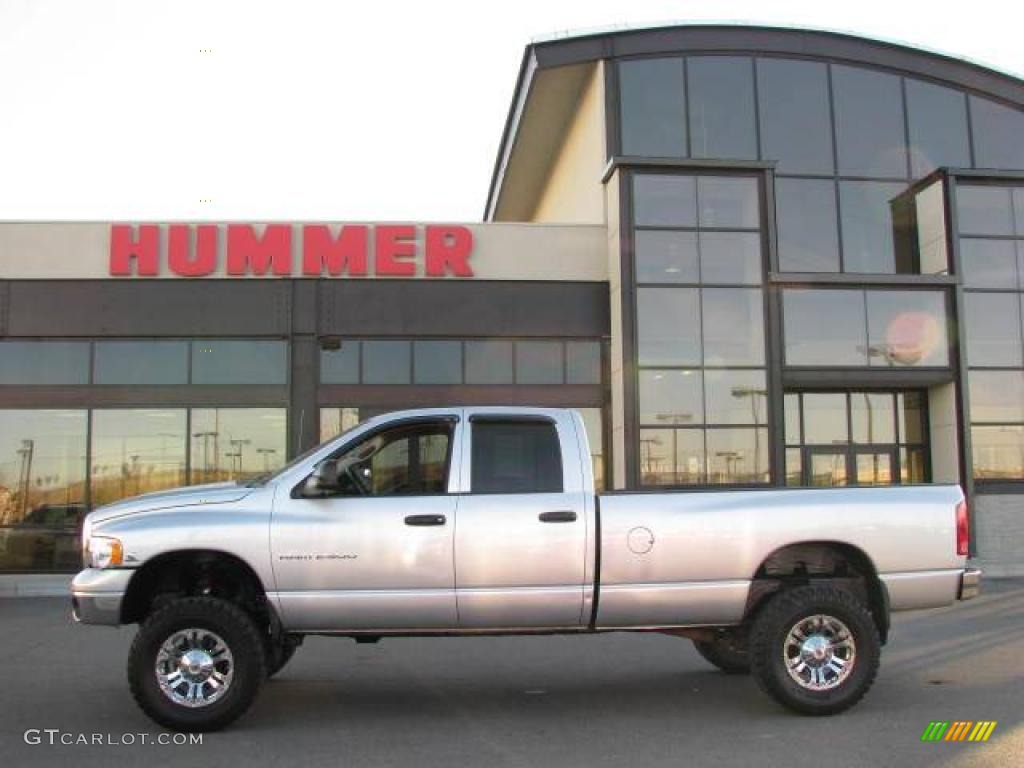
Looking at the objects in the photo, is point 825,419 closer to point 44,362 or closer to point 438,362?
point 438,362

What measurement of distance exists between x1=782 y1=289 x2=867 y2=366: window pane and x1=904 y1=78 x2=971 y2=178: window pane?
368 centimetres

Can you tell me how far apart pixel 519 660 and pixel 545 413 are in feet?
10.3

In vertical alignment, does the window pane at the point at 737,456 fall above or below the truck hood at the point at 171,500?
above

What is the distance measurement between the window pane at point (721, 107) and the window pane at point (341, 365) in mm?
7695

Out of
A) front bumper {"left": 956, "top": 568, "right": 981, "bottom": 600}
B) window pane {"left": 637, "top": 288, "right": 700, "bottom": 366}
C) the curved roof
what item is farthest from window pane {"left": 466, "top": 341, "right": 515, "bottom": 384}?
front bumper {"left": 956, "top": 568, "right": 981, "bottom": 600}

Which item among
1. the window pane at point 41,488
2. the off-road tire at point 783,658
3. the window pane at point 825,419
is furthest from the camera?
the window pane at point 825,419

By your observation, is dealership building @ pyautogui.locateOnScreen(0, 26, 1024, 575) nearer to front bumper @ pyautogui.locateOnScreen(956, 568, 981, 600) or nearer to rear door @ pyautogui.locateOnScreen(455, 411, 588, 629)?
front bumper @ pyautogui.locateOnScreen(956, 568, 981, 600)

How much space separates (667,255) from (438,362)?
4.71m

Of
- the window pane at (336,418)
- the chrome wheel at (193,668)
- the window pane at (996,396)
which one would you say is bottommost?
the chrome wheel at (193,668)

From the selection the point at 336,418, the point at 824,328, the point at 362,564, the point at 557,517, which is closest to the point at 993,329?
the point at 824,328

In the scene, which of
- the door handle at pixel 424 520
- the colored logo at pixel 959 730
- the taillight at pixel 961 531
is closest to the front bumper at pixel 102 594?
the door handle at pixel 424 520

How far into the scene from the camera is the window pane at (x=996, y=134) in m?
21.2

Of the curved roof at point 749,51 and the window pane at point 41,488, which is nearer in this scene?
the window pane at point 41,488

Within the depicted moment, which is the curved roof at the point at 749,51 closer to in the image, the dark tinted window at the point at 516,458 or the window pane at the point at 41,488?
the window pane at the point at 41,488
